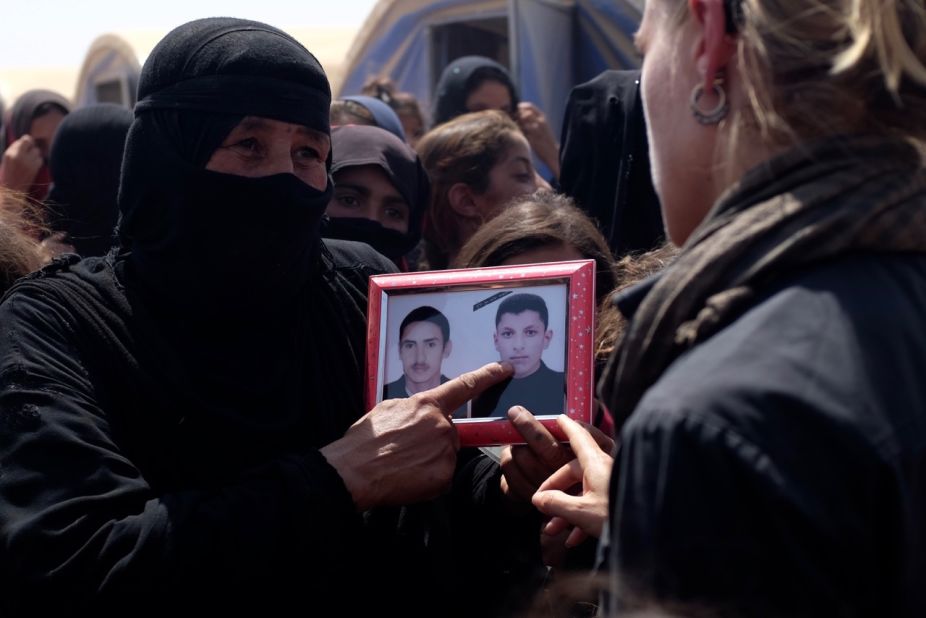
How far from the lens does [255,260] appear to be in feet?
7.59

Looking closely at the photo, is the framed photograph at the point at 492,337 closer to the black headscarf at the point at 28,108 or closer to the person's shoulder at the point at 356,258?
the person's shoulder at the point at 356,258

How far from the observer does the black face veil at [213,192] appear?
2268 millimetres

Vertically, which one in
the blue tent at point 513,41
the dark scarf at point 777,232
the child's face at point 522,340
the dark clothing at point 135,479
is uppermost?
the blue tent at point 513,41

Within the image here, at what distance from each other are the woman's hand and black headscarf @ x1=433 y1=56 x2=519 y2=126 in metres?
4.34

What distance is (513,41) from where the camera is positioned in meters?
7.55

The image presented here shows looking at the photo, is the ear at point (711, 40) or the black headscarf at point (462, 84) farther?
the black headscarf at point (462, 84)

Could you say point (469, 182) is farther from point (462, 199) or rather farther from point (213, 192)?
point (213, 192)

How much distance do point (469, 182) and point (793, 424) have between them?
11.1ft

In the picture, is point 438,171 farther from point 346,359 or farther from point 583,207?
point 346,359

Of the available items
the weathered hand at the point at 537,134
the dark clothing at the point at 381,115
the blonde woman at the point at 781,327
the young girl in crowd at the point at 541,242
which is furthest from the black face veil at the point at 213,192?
the weathered hand at the point at 537,134

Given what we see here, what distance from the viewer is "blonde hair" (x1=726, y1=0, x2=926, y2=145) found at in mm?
1196

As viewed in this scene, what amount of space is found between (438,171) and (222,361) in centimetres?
232

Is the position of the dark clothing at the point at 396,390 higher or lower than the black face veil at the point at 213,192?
lower

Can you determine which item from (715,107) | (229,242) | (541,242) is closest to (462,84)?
(541,242)
